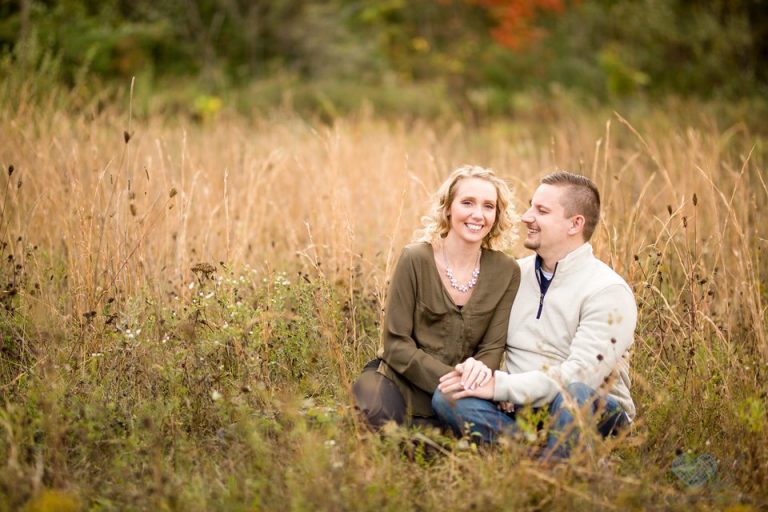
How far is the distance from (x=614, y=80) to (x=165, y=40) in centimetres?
750

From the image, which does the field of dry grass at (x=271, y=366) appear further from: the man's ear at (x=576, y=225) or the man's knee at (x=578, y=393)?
the man's ear at (x=576, y=225)

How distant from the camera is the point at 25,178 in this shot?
4.34 metres

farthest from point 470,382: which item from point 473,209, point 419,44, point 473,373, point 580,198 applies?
point 419,44

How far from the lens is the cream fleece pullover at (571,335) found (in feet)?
8.64

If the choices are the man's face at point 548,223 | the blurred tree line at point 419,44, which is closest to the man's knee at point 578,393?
the man's face at point 548,223

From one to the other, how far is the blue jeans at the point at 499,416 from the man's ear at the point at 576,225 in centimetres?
62

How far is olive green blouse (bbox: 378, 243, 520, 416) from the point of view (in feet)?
9.41

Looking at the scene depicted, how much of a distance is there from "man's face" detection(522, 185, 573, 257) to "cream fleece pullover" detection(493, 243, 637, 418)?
8 cm

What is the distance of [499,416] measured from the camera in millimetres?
2734

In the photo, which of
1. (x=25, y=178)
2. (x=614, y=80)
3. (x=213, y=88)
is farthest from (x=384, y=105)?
(x=25, y=178)

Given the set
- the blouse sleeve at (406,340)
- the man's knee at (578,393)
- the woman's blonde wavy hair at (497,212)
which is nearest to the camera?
the man's knee at (578,393)

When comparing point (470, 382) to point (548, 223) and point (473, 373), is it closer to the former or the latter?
point (473, 373)

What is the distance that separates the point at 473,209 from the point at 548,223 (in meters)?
0.31

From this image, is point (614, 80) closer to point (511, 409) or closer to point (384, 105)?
point (384, 105)
